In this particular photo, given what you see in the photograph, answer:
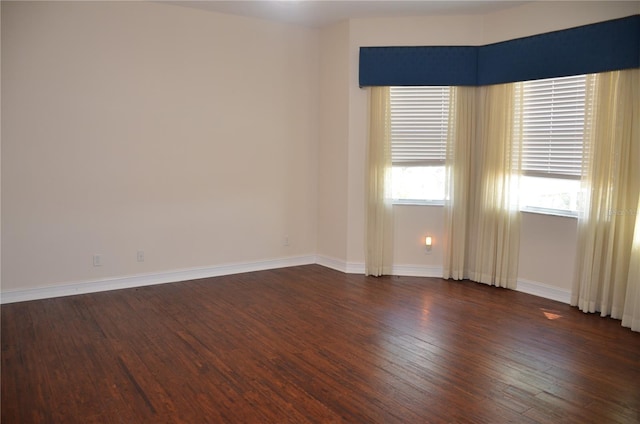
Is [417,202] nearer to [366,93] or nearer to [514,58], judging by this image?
[366,93]

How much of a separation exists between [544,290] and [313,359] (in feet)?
9.10

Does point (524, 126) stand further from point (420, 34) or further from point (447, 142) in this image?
point (420, 34)

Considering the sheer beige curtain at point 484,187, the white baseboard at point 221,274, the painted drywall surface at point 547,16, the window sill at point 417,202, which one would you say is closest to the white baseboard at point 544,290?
the white baseboard at point 221,274

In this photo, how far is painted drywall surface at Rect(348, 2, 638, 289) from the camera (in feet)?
15.5

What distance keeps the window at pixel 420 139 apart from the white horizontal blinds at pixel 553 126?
2.96 feet

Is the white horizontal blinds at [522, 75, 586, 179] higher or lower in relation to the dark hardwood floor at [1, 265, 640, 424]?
higher

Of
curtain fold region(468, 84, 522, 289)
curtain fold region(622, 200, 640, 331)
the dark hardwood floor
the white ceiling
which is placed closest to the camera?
the dark hardwood floor

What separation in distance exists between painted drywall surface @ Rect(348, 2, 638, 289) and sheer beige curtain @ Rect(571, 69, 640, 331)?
12.3 inches

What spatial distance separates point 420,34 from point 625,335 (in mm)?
3565

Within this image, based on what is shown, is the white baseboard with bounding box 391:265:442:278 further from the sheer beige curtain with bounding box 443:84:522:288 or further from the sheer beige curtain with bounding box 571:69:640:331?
the sheer beige curtain with bounding box 571:69:640:331

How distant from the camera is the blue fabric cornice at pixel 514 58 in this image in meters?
4.26

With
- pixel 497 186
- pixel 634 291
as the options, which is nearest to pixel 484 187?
pixel 497 186

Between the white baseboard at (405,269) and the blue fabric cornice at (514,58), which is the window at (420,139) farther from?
the white baseboard at (405,269)

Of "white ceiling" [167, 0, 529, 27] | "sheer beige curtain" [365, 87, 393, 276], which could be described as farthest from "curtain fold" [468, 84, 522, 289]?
"sheer beige curtain" [365, 87, 393, 276]
